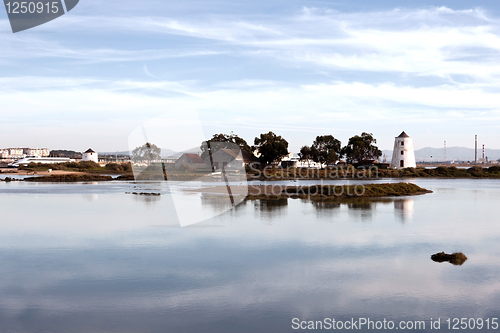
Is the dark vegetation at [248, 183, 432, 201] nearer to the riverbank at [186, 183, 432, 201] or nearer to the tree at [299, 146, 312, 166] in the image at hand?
the riverbank at [186, 183, 432, 201]

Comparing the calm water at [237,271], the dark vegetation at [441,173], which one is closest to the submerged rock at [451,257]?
the calm water at [237,271]

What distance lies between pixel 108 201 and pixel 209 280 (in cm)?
2154

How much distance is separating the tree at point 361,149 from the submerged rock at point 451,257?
237 feet

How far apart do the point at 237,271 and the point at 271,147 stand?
220 feet

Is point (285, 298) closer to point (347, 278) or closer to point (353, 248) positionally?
point (347, 278)

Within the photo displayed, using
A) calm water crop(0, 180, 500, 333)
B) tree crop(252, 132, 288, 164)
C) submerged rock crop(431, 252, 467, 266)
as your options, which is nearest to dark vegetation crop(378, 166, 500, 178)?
tree crop(252, 132, 288, 164)

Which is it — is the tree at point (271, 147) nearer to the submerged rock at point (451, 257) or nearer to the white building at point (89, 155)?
the white building at point (89, 155)

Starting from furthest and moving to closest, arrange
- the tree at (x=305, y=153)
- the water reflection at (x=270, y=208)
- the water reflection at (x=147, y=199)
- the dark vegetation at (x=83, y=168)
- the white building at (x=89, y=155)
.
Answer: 1. the white building at (x=89, y=155)
2. the dark vegetation at (x=83, y=168)
3. the tree at (x=305, y=153)
4. the water reflection at (x=147, y=199)
5. the water reflection at (x=270, y=208)

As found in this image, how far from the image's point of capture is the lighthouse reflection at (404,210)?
22.3 meters

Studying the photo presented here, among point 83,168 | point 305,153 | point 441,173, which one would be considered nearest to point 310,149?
point 305,153

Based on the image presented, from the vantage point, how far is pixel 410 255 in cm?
1412

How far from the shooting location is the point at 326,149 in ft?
283

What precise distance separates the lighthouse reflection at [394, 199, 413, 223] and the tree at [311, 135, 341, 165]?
2032 inches

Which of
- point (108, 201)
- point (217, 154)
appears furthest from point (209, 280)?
point (217, 154)
